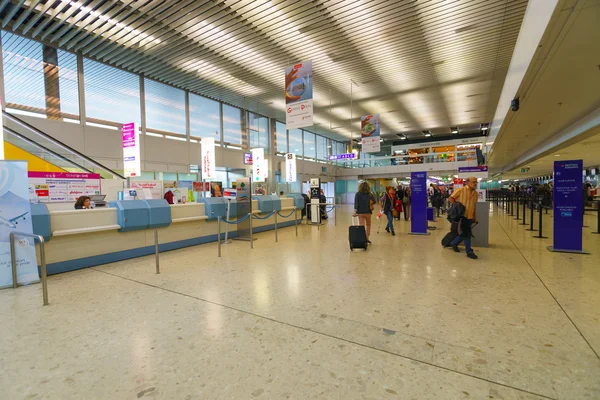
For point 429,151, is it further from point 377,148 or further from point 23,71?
point 23,71

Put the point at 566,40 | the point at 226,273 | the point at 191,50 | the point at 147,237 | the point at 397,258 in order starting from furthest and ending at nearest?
the point at 191,50 < the point at 147,237 < the point at 397,258 < the point at 226,273 < the point at 566,40

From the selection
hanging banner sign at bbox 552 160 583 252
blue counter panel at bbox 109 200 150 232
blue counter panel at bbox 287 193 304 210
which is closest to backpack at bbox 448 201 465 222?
hanging banner sign at bbox 552 160 583 252

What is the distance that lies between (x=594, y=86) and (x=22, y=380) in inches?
339

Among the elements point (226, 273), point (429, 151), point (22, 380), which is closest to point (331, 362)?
point (22, 380)

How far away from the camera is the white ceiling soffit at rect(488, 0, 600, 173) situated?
3.13 metres

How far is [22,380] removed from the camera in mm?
2000

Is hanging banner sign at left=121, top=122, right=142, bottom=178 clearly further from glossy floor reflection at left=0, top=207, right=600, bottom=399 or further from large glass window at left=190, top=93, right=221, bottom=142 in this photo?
large glass window at left=190, top=93, right=221, bottom=142

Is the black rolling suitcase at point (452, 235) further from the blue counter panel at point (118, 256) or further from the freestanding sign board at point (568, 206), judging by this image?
the blue counter panel at point (118, 256)

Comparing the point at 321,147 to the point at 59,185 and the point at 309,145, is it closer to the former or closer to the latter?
the point at 309,145

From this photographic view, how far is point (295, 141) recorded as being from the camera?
71.2 ft

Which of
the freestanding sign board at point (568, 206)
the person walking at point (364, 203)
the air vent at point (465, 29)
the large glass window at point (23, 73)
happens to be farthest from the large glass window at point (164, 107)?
the freestanding sign board at point (568, 206)

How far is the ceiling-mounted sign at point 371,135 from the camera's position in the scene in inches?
571

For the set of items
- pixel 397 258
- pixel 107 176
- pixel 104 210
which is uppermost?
pixel 107 176

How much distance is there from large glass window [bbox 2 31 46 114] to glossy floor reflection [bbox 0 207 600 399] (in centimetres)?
799
